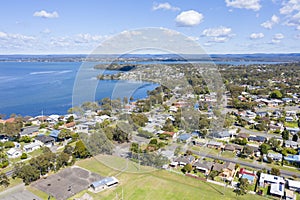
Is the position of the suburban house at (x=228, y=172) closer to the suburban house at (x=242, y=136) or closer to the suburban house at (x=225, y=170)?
the suburban house at (x=225, y=170)

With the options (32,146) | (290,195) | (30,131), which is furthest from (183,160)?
(30,131)

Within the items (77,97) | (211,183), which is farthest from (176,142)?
(77,97)

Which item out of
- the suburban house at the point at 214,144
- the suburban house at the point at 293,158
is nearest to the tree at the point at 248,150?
the suburban house at the point at 214,144

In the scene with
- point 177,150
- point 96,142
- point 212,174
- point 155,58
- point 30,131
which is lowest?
point 30,131

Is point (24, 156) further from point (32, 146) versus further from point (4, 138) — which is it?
point (4, 138)

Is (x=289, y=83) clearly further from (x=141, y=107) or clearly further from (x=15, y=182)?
(x=15, y=182)

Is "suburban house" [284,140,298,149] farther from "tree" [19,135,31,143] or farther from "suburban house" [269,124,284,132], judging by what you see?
"tree" [19,135,31,143]
